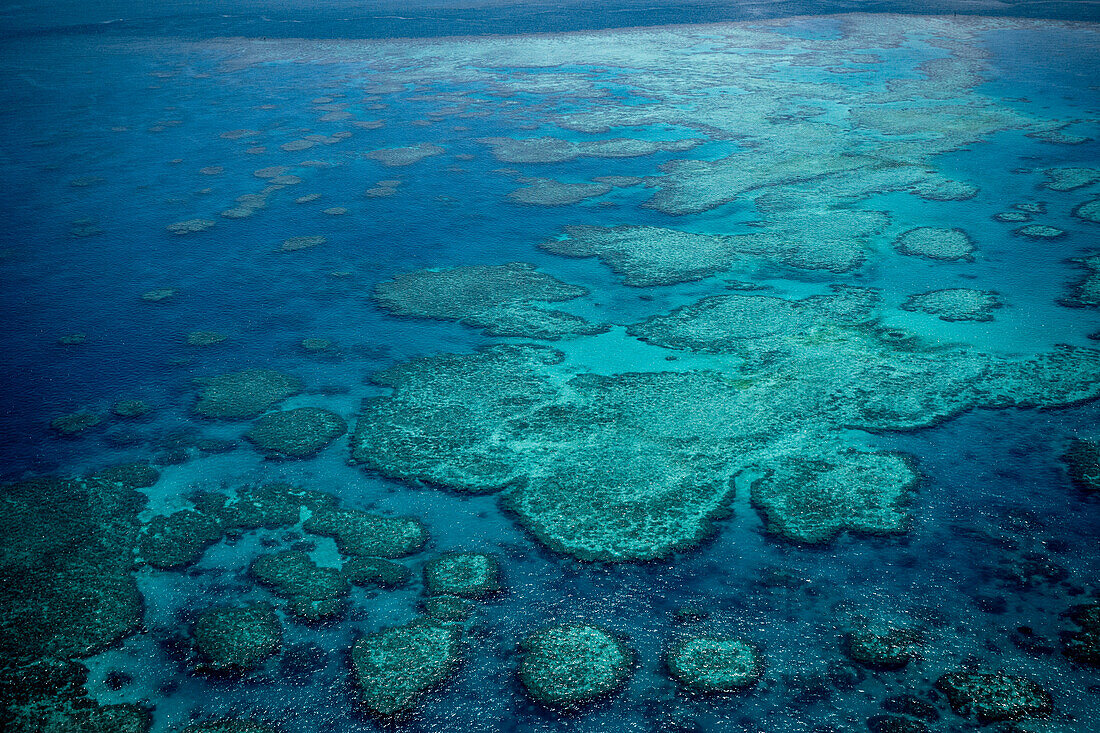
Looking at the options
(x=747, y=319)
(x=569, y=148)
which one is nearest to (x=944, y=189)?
(x=747, y=319)

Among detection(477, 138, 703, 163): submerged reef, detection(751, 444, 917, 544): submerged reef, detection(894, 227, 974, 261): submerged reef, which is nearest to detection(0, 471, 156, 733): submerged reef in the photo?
detection(751, 444, 917, 544): submerged reef

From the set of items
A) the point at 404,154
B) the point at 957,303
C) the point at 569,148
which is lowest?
the point at 957,303

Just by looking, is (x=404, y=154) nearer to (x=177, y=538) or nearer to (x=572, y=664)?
(x=177, y=538)

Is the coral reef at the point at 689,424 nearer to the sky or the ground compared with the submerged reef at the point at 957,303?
nearer to the ground

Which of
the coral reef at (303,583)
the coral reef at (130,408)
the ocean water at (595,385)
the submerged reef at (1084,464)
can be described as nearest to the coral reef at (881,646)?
the ocean water at (595,385)

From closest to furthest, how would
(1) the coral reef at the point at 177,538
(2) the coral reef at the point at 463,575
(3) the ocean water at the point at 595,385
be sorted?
(3) the ocean water at the point at 595,385
(2) the coral reef at the point at 463,575
(1) the coral reef at the point at 177,538

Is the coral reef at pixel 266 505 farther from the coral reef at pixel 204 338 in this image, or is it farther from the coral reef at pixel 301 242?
the coral reef at pixel 301 242

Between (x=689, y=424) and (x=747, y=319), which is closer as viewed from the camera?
(x=689, y=424)

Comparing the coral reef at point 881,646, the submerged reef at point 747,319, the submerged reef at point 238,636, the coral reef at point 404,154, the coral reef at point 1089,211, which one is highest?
the coral reef at point 1089,211
